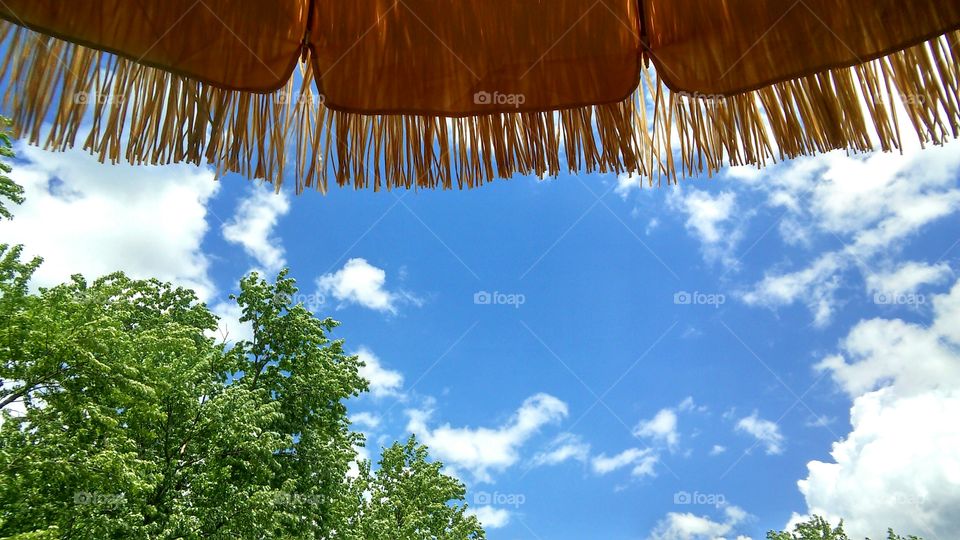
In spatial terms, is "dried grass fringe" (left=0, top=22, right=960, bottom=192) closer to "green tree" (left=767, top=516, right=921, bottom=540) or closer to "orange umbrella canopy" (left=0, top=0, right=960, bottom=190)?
"orange umbrella canopy" (left=0, top=0, right=960, bottom=190)

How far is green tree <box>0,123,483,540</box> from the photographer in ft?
37.0

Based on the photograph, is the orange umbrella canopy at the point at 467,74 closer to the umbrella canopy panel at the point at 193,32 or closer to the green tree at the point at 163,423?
the umbrella canopy panel at the point at 193,32

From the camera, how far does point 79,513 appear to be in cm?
1107

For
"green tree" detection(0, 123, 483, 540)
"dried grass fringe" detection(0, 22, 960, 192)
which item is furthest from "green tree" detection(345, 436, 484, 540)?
"dried grass fringe" detection(0, 22, 960, 192)

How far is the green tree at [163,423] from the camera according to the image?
37.0 ft

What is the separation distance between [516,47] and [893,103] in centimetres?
92

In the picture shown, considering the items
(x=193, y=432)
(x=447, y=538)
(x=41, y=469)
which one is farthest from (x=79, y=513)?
(x=447, y=538)

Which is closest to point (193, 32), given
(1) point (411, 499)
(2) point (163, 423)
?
(2) point (163, 423)

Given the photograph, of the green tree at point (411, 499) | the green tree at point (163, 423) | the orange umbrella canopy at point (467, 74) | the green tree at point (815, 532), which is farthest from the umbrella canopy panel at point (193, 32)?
the green tree at point (815, 532)

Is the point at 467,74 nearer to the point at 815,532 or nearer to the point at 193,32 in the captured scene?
the point at 193,32

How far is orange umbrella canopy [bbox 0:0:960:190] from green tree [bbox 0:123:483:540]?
10.9 m

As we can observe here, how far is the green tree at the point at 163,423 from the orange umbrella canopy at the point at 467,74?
10890mm

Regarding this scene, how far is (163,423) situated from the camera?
13.5 metres

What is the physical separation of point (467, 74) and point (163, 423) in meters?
14.2
